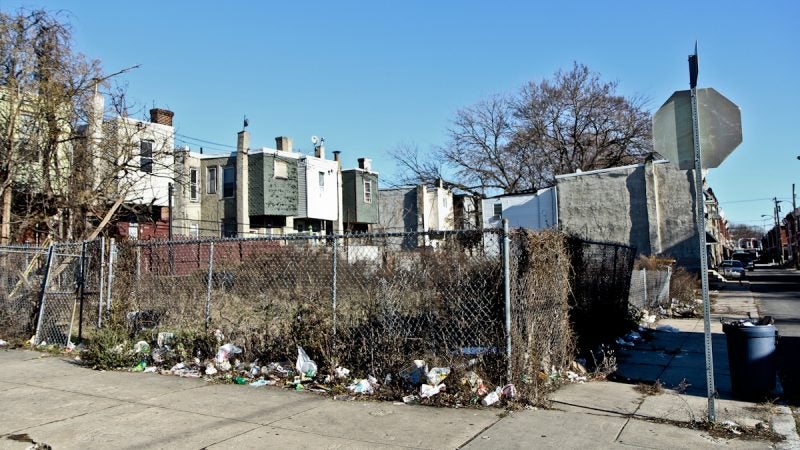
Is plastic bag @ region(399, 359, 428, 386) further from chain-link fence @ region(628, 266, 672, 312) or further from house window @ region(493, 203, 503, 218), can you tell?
house window @ region(493, 203, 503, 218)

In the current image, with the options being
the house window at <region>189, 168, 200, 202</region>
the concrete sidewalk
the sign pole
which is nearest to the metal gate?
the concrete sidewalk

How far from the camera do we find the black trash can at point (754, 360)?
650cm

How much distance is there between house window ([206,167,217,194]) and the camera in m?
36.7

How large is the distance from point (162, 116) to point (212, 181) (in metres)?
6.13

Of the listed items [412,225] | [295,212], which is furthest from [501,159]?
[295,212]

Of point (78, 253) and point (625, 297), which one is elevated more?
point (78, 253)

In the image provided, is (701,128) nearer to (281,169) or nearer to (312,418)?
(312,418)

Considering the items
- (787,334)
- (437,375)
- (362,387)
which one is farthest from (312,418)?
(787,334)

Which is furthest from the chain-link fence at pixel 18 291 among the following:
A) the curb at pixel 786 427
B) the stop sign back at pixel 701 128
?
the curb at pixel 786 427

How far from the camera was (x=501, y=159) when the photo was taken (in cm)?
4647

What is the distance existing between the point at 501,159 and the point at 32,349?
130ft

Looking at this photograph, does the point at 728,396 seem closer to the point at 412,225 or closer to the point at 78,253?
the point at 78,253

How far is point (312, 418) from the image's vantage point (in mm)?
5898

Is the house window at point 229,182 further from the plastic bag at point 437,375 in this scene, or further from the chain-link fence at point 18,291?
the plastic bag at point 437,375
